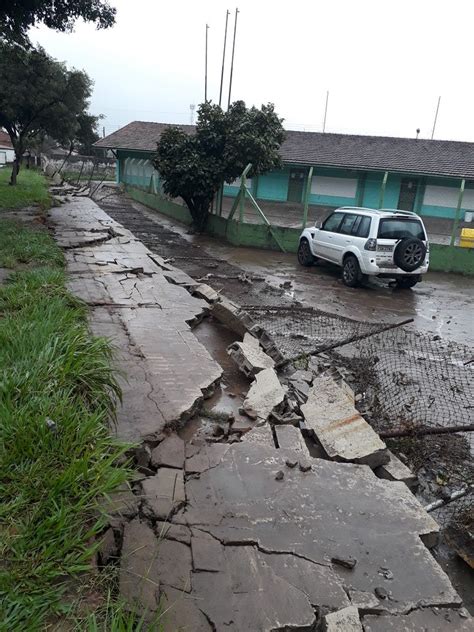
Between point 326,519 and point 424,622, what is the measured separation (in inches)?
30.0

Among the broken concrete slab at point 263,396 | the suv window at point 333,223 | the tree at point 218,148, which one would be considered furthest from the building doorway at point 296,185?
the broken concrete slab at point 263,396

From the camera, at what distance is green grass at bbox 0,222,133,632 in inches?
77.2

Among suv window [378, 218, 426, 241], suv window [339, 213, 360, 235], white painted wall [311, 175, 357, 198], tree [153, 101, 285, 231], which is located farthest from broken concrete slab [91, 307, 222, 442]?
white painted wall [311, 175, 357, 198]

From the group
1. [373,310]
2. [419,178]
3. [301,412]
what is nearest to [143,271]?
[373,310]

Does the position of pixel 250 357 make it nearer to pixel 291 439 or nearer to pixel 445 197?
pixel 291 439

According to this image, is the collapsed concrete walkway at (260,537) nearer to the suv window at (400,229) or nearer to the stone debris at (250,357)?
the stone debris at (250,357)

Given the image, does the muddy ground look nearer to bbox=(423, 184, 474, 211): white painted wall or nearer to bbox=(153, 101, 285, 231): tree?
bbox=(153, 101, 285, 231): tree

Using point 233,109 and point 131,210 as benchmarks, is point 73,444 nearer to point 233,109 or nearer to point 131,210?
point 233,109

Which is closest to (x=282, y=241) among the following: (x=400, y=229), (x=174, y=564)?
(x=400, y=229)

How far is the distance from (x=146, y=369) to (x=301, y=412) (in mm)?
1520

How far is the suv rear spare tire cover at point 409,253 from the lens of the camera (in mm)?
10492

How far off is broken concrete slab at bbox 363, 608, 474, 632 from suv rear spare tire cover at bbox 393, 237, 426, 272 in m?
8.87

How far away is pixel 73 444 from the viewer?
2.64 m

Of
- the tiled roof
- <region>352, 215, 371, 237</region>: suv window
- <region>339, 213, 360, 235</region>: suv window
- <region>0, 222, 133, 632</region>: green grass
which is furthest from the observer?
the tiled roof
